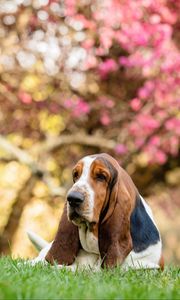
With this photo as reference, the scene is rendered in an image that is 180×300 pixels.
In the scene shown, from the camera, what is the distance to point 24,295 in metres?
3.71

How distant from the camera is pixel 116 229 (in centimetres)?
564

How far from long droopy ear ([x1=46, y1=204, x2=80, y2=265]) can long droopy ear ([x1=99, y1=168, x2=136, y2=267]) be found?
209 mm

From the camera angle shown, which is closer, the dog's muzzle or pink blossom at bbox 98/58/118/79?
the dog's muzzle

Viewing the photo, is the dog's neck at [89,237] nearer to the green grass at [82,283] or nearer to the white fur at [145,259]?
the white fur at [145,259]

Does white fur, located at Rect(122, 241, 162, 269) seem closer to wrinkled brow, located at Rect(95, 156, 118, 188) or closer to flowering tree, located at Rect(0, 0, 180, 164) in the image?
wrinkled brow, located at Rect(95, 156, 118, 188)

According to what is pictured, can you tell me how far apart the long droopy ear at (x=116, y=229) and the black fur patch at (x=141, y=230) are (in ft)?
0.27

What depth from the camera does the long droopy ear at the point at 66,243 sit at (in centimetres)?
575

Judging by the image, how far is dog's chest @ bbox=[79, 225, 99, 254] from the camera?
18.6 feet

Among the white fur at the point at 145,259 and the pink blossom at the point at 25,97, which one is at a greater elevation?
the pink blossom at the point at 25,97

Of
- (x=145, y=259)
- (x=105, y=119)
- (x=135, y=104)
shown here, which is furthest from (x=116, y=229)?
(x=105, y=119)

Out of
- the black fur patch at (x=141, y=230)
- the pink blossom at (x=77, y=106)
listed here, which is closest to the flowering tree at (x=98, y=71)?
the pink blossom at (x=77, y=106)

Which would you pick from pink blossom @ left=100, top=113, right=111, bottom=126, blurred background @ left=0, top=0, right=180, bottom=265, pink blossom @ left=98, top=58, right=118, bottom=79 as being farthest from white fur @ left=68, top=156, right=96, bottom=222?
pink blossom @ left=100, top=113, right=111, bottom=126

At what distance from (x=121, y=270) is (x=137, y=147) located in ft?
20.6

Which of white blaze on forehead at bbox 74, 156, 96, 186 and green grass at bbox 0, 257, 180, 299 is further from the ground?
white blaze on forehead at bbox 74, 156, 96, 186
